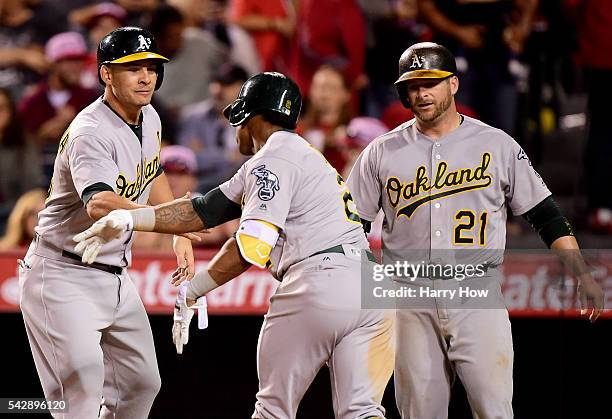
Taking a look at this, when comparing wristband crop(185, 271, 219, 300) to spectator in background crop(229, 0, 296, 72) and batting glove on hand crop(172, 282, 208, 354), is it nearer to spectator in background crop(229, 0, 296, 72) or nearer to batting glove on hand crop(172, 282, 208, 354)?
batting glove on hand crop(172, 282, 208, 354)

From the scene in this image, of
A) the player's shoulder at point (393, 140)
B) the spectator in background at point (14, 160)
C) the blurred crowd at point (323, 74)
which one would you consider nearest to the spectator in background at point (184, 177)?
the blurred crowd at point (323, 74)

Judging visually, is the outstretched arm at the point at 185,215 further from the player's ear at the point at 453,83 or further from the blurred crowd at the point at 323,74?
the blurred crowd at the point at 323,74

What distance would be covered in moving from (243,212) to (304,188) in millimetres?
257

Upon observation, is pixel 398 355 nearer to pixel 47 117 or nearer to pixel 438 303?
pixel 438 303

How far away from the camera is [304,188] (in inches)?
159

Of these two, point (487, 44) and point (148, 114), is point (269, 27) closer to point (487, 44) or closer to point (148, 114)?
point (487, 44)

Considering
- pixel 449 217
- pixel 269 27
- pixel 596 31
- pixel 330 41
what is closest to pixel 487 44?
pixel 596 31

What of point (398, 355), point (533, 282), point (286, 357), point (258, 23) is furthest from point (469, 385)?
point (258, 23)

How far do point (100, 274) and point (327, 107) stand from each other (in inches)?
119

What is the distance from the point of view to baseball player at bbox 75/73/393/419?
396 cm

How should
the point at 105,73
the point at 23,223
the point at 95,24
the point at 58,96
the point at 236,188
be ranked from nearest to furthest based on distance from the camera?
the point at 236,188 < the point at 105,73 < the point at 23,223 < the point at 58,96 < the point at 95,24

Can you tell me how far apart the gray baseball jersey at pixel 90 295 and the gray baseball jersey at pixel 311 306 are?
664 mm

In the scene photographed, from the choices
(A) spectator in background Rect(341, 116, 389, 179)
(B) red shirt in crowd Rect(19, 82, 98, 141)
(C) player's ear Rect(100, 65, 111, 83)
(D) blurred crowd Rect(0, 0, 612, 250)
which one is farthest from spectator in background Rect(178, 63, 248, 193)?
(C) player's ear Rect(100, 65, 111, 83)

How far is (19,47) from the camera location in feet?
26.1
